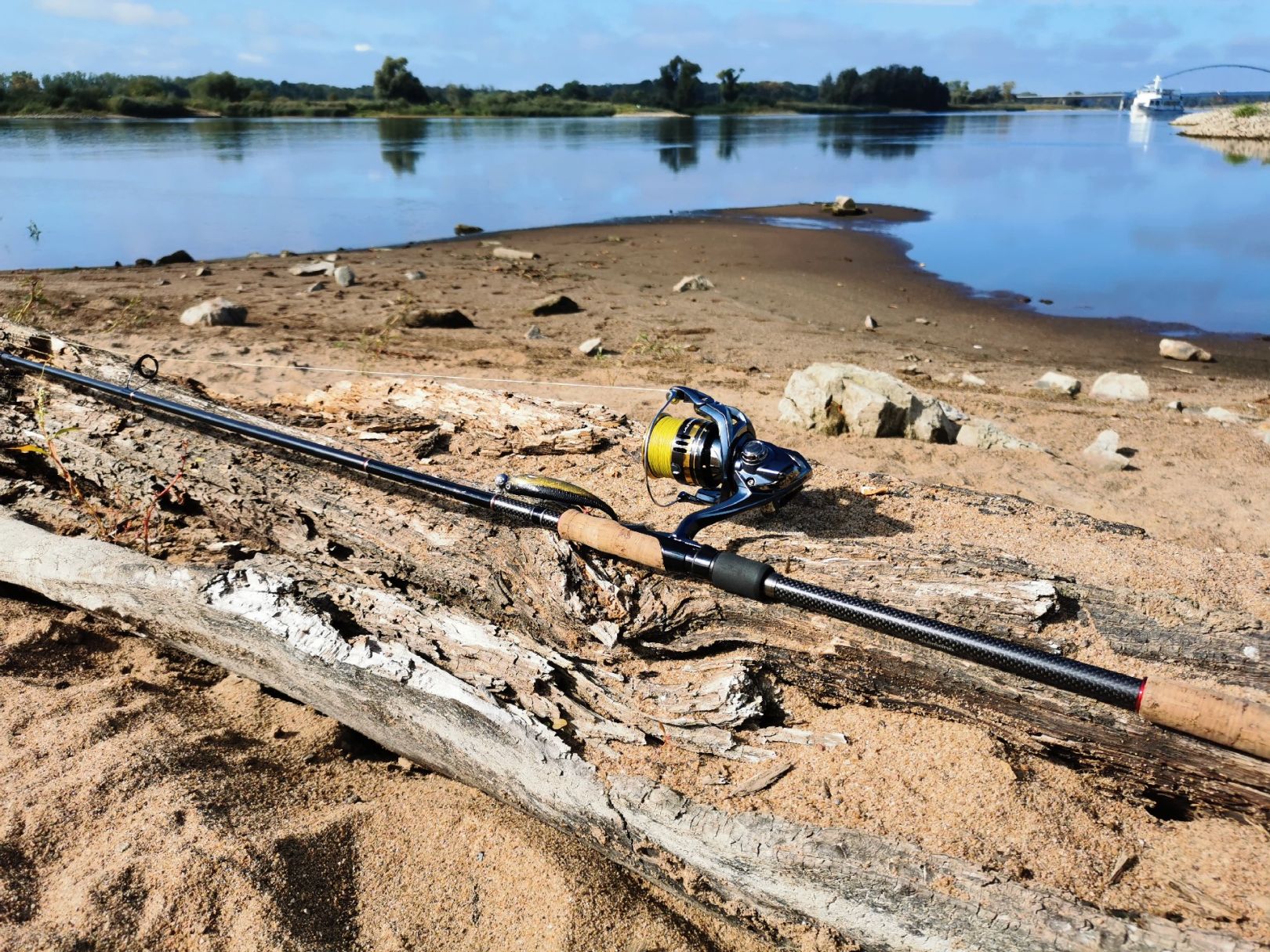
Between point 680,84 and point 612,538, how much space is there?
107 metres

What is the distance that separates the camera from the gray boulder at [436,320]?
9164mm

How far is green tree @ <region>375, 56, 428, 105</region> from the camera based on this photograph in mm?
87875

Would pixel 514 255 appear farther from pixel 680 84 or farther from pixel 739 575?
pixel 680 84

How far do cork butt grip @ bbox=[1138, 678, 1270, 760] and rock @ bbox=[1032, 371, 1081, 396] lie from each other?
257 inches

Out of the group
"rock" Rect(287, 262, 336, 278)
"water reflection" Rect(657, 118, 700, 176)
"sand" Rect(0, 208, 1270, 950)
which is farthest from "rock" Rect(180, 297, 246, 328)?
"water reflection" Rect(657, 118, 700, 176)

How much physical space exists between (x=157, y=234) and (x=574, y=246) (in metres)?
8.62

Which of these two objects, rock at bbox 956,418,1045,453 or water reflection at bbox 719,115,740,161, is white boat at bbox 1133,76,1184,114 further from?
rock at bbox 956,418,1045,453

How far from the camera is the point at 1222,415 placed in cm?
695

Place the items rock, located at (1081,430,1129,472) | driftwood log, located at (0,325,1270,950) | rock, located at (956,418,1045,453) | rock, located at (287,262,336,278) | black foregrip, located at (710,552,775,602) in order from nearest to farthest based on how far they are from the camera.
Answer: driftwood log, located at (0,325,1270,950) → black foregrip, located at (710,552,775,602) → rock, located at (1081,430,1129,472) → rock, located at (956,418,1045,453) → rock, located at (287,262,336,278)

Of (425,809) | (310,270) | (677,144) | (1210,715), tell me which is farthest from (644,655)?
(677,144)

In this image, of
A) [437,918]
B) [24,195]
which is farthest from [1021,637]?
[24,195]

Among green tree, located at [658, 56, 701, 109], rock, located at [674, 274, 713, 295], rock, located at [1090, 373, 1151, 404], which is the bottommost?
rock, located at [1090, 373, 1151, 404]

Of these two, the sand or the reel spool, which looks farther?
the reel spool

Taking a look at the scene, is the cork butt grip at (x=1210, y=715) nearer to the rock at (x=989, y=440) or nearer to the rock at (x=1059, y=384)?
the rock at (x=989, y=440)
